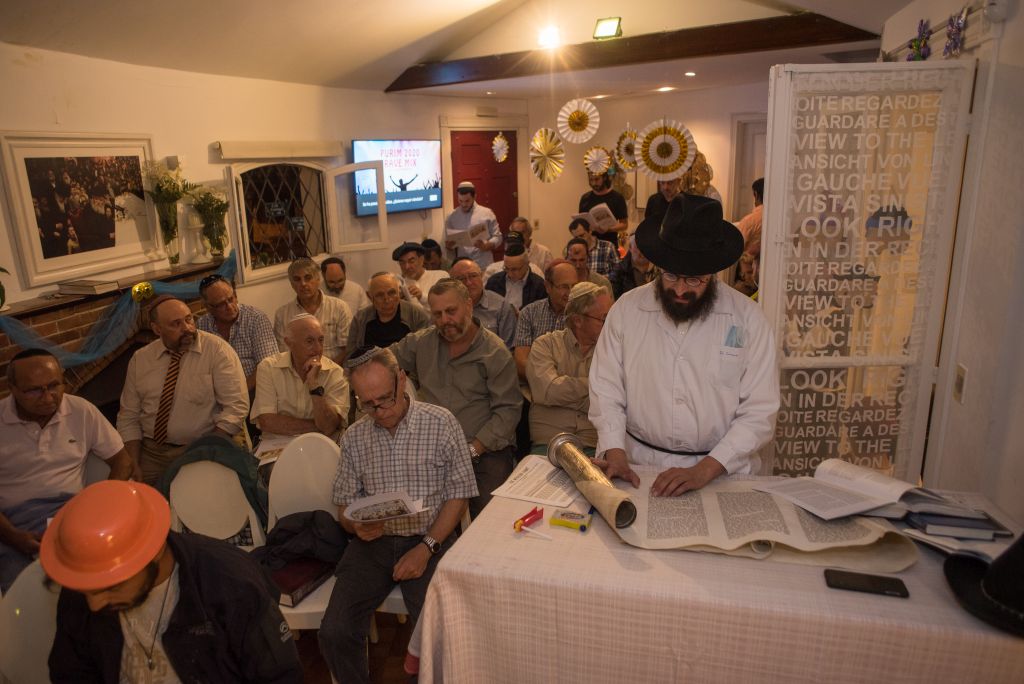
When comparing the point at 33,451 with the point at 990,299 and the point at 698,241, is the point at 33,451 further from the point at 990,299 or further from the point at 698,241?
the point at 990,299

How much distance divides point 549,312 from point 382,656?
216cm

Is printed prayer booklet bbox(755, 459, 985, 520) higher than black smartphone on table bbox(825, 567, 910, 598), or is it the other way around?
printed prayer booklet bbox(755, 459, 985, 520)

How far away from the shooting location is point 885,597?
1.44m

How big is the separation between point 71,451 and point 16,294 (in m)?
1.60

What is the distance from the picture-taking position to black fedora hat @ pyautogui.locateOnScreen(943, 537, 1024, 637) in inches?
50.9

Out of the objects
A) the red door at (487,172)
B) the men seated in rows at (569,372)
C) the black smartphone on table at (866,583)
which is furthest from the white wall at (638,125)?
the black smartphone on table at (866,583)

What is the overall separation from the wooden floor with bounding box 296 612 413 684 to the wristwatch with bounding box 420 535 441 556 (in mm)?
572

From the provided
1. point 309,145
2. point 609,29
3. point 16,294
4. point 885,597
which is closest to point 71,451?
point 16,294

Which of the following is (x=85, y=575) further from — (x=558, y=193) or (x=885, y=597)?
(x=558, y=193)

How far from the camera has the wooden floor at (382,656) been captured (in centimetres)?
277

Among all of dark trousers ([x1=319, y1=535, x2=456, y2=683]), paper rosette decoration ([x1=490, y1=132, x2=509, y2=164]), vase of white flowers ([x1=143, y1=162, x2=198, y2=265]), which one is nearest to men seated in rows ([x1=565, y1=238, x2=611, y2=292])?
dark trousers ([x1=319, y1=535, x2=456, y2=683])

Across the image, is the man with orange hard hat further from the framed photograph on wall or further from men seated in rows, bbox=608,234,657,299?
men seated in rows, bbox=608,234,657,299

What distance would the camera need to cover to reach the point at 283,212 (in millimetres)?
6703

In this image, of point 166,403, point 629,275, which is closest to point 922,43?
point 629,275
